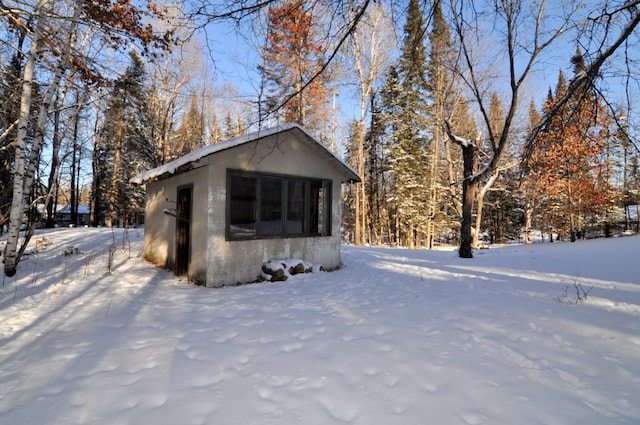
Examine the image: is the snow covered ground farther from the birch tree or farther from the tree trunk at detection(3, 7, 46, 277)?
the birch tree

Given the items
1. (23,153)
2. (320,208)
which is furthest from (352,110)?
(23,153)

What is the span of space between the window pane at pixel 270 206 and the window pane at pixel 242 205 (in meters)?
0.20

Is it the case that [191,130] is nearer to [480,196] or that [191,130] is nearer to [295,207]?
[295,207]

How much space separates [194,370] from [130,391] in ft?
1.54

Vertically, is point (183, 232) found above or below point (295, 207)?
below

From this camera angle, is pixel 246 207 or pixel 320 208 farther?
pixel 320 208

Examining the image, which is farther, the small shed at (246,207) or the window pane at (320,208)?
the window pane at (320,208)

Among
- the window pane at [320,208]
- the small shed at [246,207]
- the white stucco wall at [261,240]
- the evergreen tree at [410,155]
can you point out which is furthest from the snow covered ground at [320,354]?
the evergreen tree at [410,155]

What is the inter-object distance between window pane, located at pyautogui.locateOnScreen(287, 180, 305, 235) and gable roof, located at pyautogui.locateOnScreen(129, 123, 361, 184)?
1003mm

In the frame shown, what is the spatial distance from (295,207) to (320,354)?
4726 mm

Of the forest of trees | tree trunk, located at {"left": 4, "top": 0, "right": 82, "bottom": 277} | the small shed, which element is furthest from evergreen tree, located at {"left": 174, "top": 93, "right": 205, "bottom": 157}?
tree trunk, located at {"left": 4, "top": 0, "right": 82, "bottom": 277}

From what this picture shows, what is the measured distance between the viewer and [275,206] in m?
6.96

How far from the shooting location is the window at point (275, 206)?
6383 mm

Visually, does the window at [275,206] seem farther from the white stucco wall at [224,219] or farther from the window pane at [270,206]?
the white stucco wall at [224,219]
